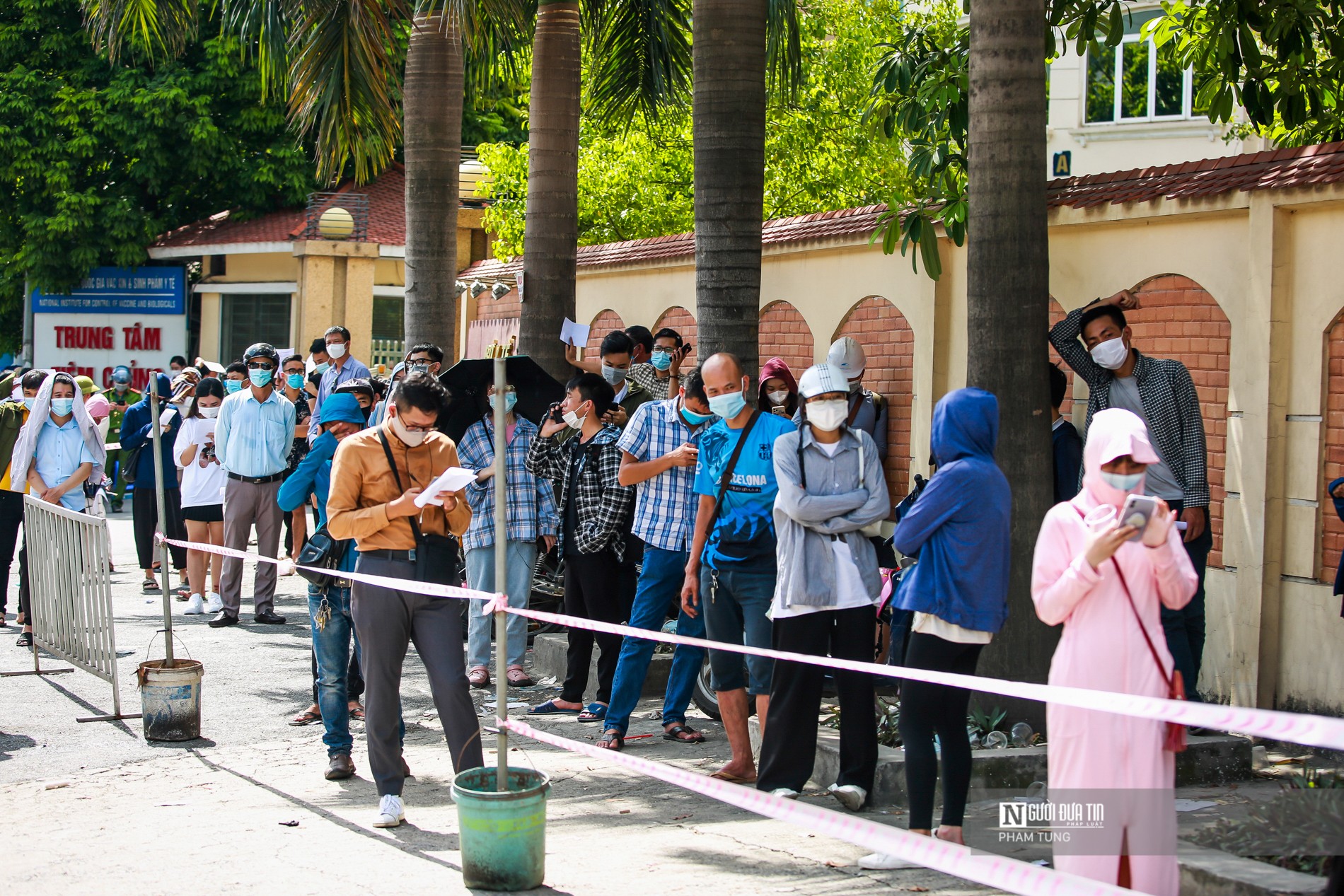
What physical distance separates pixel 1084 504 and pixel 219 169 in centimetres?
2926

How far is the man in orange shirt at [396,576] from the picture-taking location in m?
6.23

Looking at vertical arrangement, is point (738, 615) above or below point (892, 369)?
below

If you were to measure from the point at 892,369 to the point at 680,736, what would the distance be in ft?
14.1

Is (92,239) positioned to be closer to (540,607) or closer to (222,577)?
(222,577)

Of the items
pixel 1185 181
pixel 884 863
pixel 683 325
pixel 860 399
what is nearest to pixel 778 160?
pixel 683 325

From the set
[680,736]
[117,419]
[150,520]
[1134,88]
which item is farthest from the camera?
[1134,88]

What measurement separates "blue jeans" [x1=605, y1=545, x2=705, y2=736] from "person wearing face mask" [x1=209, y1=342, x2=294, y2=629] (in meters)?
5.19

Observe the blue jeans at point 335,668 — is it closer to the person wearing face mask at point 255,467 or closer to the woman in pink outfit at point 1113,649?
the woman in pink outfit at point 1113,649

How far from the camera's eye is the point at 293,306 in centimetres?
3003

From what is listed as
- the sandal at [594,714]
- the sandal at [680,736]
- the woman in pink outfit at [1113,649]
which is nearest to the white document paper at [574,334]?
the sandal at [594,714]

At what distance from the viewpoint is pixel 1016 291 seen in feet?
22.7

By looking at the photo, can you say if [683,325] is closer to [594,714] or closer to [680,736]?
[594,714]

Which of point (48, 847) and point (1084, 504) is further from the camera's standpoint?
point (48, 847)

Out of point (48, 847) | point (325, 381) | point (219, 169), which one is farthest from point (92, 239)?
point (48, 847)
